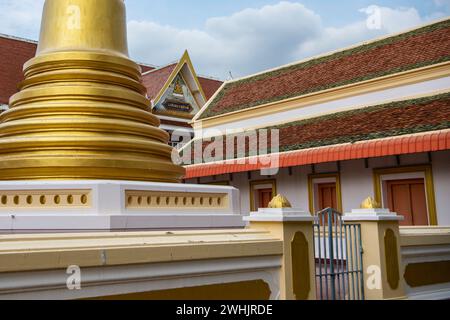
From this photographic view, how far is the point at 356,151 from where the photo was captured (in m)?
11.3

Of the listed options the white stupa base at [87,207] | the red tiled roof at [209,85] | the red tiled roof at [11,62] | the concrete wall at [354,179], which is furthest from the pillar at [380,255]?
the red tiled roof at [209,85]

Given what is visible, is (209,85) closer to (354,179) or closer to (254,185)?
(254,185)

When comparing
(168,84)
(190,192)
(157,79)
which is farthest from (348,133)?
(157,79)

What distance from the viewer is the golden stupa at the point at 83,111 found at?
5.85 metres

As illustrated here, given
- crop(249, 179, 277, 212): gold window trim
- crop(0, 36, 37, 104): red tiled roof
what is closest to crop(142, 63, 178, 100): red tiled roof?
crop(0, 36, 37, 104): red tiled roof

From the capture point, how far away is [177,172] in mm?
6660

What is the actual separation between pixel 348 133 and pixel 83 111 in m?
7.82

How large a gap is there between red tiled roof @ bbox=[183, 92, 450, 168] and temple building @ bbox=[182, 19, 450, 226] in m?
0.04

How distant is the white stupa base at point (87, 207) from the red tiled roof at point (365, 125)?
692 cm

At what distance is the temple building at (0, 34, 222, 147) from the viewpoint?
57.5 feet

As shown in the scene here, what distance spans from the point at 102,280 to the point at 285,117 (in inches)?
496
